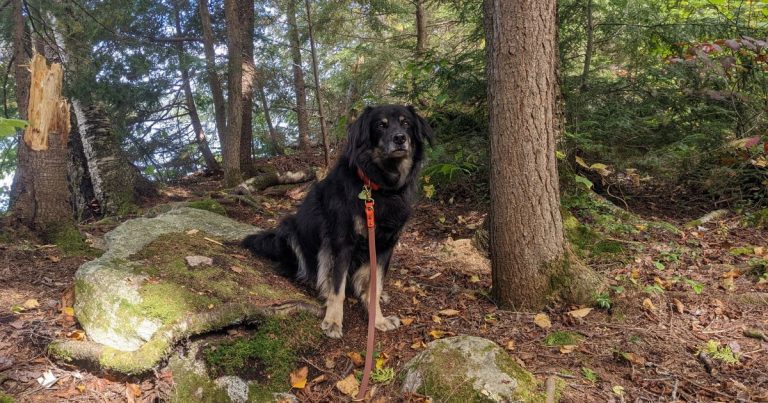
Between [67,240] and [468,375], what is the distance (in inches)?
177

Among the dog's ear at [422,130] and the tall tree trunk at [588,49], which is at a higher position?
the tall tree trunk at [588,49]

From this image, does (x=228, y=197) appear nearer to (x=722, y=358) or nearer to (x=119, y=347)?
(x=119, y=347)

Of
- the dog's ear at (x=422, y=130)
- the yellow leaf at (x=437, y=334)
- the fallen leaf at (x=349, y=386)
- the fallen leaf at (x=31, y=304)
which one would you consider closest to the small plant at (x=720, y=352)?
the yellow leaf at (x=437, y=334)

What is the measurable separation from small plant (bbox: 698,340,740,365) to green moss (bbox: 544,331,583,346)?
742 mm

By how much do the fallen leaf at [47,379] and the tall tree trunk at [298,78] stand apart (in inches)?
297

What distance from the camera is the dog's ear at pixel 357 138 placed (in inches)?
158

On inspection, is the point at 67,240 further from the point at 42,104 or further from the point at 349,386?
the point at 349,386

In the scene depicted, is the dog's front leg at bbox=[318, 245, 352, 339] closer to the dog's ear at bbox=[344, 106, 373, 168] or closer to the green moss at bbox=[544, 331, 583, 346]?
the dog's ear at bbox=[344, 106, 373, 168]

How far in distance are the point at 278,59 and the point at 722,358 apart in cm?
1422

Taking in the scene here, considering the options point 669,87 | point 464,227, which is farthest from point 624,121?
point 464,227

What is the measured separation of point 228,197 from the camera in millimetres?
8250

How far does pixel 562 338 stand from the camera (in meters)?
3.33

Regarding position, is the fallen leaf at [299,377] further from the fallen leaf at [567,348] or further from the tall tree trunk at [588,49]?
the tall tree trunk at [588,49]

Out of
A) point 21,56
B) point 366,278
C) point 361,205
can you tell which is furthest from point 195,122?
point 361,205
